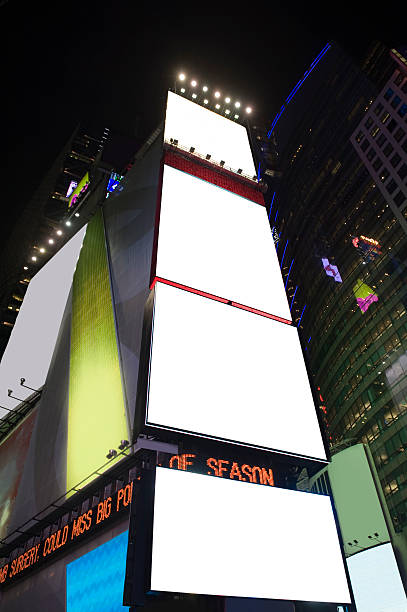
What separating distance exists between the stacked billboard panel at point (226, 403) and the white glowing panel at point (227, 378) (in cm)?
3

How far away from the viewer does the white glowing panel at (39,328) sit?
63.6 feet

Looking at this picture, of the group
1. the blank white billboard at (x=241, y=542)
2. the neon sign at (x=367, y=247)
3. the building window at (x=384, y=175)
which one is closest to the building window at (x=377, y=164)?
the building window at (x=384, y=175)

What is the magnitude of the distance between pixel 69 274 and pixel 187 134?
8.78 metres

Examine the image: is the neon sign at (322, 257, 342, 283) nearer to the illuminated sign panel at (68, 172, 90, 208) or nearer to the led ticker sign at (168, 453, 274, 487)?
the illuminated sign panel at (68, 172, 90, 208)

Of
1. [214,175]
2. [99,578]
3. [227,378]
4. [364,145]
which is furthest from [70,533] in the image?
[364,145]

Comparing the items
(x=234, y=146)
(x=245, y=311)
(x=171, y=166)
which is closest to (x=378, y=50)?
(x=234, y=146)

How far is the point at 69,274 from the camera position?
66.0ft

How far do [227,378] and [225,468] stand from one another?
195 centimetres

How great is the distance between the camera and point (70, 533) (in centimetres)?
1209

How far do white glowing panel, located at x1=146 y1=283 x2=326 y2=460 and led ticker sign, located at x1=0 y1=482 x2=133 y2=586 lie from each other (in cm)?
302

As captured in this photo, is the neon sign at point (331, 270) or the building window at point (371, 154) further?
the neon sign at point (331, 270)

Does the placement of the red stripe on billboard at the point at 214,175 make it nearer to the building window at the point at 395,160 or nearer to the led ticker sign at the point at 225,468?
the led ticker sign at the point at 225,468

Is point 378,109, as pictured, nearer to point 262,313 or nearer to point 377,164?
point 377,164

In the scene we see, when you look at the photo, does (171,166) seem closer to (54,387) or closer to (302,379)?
(302,379)
